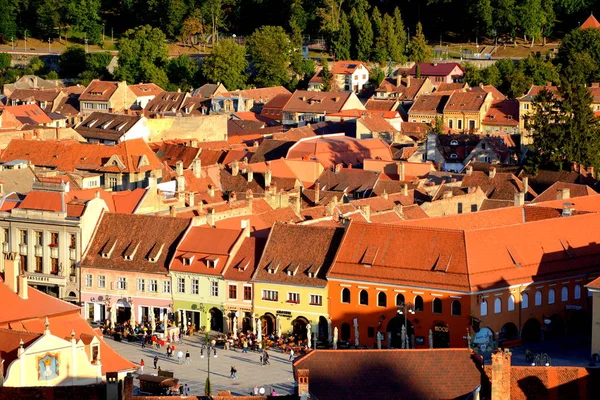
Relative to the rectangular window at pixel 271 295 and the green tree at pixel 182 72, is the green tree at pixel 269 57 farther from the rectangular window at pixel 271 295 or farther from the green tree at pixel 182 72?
the rectangular window at pixel 271 295

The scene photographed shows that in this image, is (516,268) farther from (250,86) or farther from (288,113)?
(250,86)

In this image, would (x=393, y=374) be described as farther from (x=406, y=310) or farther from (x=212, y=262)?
(x=212, y=262)

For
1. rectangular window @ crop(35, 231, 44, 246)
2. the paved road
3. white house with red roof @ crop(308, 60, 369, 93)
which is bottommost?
the paved road

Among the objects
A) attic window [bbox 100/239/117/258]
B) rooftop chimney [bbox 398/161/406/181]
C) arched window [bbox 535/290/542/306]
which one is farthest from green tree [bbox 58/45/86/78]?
arched window [bbox 535/290/542/306]

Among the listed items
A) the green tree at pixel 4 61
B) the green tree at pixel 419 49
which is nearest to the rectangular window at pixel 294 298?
the green tree at pixel 419 49

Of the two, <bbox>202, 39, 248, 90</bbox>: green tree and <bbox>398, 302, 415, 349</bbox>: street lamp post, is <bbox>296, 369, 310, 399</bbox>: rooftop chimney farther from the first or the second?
<bbox>202, 39, 248, 90</bbox>: green tree

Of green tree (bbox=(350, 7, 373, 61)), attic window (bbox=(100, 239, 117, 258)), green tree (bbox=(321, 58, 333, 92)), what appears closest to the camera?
attic window (bbox=(100, 239, 117, 258))

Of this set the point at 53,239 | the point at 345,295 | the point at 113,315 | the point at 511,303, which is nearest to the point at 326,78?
the point at 53,239
